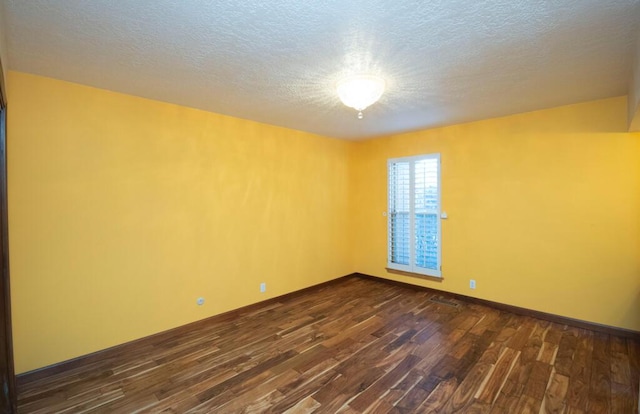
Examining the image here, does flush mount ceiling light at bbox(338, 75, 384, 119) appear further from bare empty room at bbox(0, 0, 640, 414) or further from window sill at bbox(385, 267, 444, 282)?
window sill at bbox(385, 267, 444, 282)

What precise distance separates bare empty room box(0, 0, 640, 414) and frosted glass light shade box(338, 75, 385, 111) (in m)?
0.02

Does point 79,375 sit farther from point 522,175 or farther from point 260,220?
point 522,175

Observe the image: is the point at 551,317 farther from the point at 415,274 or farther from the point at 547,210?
the point at 415,274

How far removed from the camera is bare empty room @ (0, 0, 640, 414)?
6.10ft

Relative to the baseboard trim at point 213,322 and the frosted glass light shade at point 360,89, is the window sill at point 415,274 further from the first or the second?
the frosted glass light shade at point 360,89

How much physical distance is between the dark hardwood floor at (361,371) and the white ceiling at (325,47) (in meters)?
2.48

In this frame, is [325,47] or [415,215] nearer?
[325,47]

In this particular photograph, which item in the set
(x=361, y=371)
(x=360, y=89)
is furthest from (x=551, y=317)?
(x=360, y=89)

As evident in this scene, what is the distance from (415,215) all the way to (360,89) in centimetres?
271

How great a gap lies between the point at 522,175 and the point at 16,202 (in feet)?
16.7

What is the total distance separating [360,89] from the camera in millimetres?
2381

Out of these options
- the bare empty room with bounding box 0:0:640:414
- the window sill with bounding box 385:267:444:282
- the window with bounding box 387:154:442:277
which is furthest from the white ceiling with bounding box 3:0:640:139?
the window sill with bounding box 385:267:444:282

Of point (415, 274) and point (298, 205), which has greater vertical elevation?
point (298, 205)

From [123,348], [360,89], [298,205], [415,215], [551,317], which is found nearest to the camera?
[360,89]
